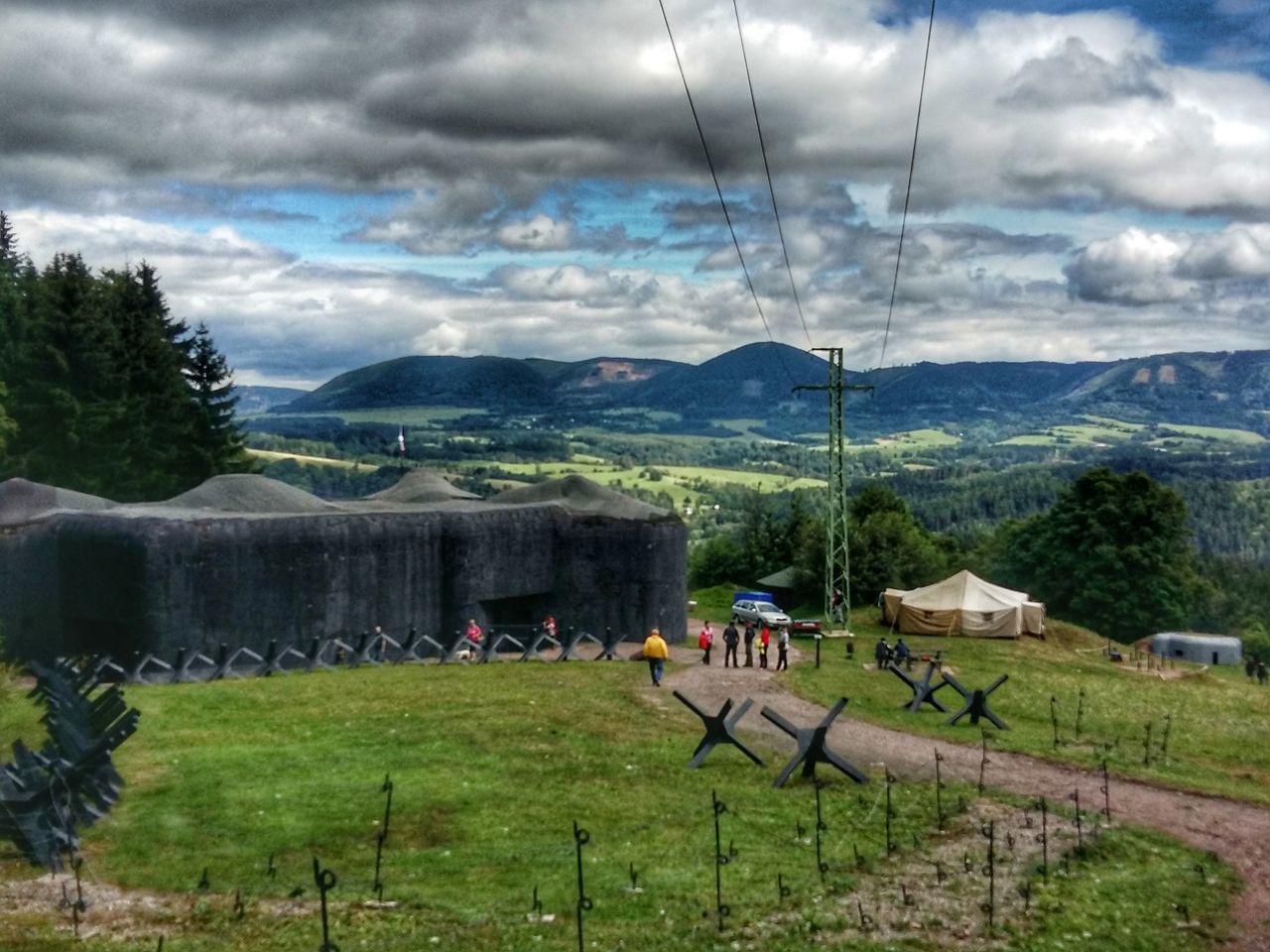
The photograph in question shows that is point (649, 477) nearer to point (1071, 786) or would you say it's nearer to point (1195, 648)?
point (1195, 648)

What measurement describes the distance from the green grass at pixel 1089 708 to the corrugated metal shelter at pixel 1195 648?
18.3 meters

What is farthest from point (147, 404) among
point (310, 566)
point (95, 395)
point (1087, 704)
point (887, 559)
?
point (1087, 704)

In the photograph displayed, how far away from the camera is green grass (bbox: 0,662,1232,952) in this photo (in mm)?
12711

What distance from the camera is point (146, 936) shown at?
12.2 metres

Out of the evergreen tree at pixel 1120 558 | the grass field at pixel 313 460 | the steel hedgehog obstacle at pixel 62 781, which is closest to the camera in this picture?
the steel hedgehog obstacle at pixel 62 781

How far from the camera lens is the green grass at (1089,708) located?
23.1 meters

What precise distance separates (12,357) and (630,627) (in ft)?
94.2

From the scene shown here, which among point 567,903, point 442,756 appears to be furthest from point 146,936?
point 442,756

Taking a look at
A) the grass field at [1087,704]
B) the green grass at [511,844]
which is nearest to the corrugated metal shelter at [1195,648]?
the grass field at [1087,704]

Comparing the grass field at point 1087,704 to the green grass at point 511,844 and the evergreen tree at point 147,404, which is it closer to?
the green grass at point 511,844

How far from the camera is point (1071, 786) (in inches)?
792

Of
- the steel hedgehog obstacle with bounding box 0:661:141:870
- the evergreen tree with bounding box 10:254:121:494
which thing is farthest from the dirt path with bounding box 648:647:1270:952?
the evergreen tree with bounding box 10:254:121:494

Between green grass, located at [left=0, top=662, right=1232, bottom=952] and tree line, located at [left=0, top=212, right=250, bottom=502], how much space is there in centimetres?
2937

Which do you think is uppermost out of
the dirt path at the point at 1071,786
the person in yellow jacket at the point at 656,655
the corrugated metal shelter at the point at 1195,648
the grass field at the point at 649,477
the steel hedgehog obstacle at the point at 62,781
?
the steel hedgehog obstacle at the point at 62,781
